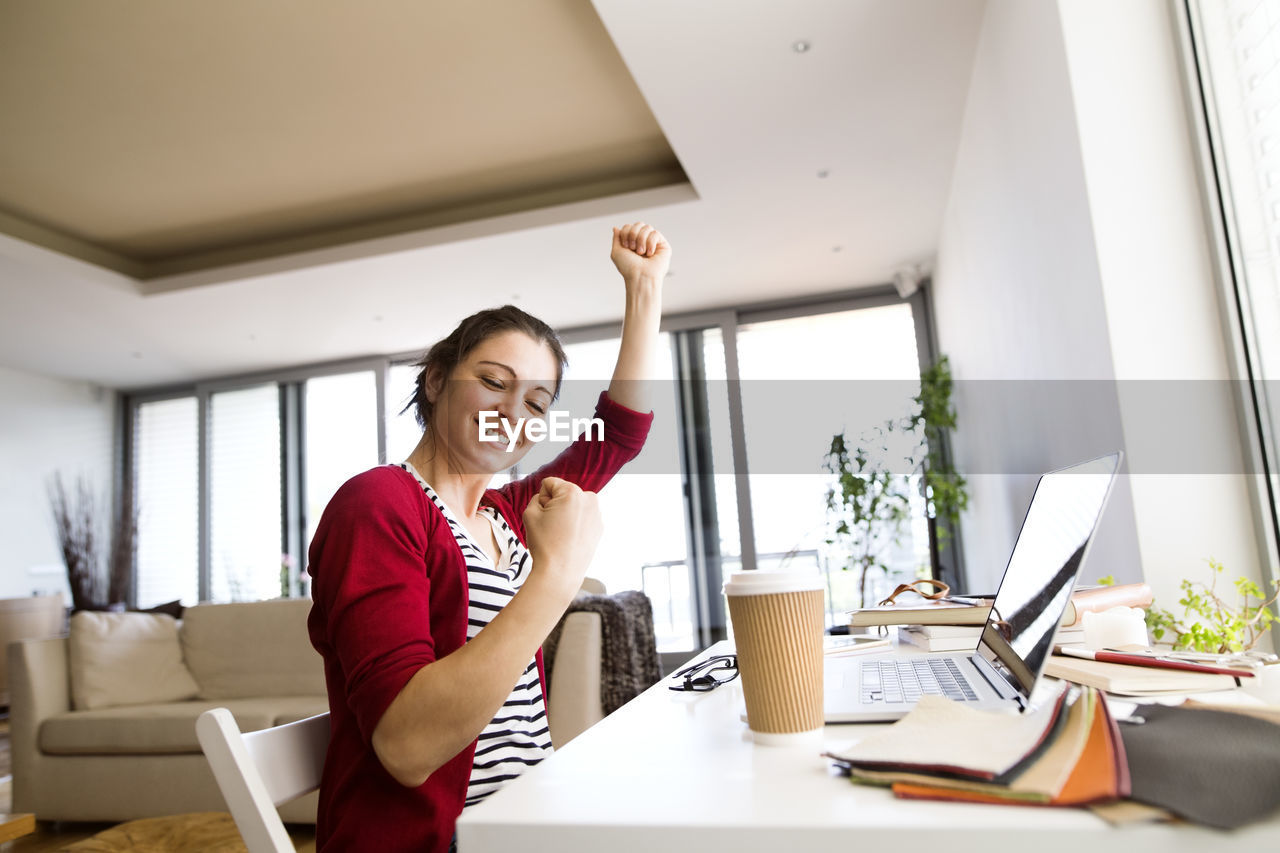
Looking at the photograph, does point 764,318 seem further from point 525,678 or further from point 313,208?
point 525,678

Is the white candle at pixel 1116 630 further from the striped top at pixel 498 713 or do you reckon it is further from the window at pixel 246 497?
the window at pixel 246 497

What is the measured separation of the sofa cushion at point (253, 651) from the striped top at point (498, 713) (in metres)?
2.68

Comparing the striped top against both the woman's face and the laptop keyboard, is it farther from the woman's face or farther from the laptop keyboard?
the laptop keyboard

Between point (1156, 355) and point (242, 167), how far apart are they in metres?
3.76

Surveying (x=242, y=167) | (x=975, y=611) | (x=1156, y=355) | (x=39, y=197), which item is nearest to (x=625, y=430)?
(x=975, y=611)

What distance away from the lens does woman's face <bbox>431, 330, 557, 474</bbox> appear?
994 millimetres

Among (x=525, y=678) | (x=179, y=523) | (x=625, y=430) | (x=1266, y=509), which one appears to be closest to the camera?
(x=525, y=678)

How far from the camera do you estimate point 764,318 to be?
5.61m

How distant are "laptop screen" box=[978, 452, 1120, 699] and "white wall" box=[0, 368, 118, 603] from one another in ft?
22.4

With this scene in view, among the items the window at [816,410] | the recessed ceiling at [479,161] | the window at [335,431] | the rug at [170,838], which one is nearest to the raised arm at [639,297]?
the rug at [170,838]

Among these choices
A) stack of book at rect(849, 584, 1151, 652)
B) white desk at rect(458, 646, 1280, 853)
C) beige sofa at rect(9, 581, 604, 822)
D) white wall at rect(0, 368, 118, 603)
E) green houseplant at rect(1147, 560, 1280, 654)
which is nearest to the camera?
white desk at rect(458, 646, 1280, 853)

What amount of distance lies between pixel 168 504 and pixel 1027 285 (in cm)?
651

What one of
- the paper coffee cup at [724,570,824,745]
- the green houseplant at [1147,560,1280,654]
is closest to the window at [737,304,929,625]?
the green houseplant at [1147,560,1280,654]

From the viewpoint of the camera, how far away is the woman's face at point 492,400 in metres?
0.99
